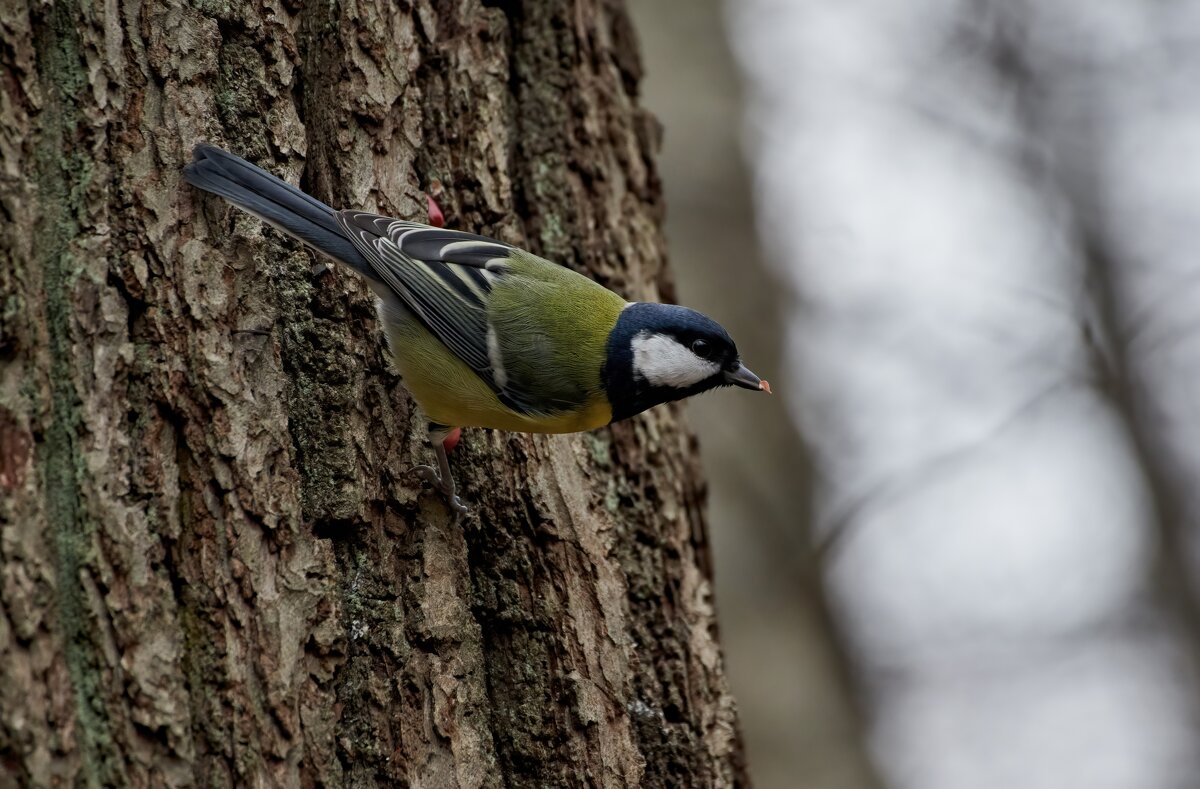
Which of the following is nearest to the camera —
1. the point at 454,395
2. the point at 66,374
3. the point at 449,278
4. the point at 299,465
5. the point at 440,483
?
the point at 66,374

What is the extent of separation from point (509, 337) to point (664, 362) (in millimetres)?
482

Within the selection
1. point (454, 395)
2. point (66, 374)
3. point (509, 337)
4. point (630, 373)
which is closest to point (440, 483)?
point (454, 395)

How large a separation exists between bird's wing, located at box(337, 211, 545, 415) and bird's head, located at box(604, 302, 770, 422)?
12.9 inches

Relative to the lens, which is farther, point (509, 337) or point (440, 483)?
point (509, 337)

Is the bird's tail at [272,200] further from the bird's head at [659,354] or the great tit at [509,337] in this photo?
the bird's head at [659,354]

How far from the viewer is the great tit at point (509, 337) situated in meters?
3.02

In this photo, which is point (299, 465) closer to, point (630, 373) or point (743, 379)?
point (630, 373)

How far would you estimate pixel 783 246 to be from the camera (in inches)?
264

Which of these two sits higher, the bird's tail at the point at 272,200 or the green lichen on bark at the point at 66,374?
the bird's tail at the point at 272,200

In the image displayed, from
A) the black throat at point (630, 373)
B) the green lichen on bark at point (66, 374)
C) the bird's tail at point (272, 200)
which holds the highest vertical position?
the black throat at point (630, 373)

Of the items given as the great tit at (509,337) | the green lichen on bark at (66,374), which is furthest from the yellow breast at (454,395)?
the green lichen on bark at (66,374)

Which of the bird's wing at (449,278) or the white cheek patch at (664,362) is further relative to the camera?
the white cheek patch at (664,362)

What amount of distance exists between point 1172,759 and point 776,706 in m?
3.53

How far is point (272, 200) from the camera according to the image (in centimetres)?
271
